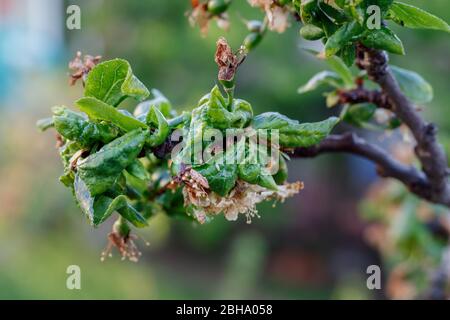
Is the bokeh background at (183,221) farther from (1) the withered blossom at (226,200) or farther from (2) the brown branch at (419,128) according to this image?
(1) the withered blossom at (226,200)

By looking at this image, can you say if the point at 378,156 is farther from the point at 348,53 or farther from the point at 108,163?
the point at 108,163

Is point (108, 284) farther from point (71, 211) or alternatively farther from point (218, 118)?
point (218, 118)

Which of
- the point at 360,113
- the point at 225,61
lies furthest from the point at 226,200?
the point at 360,113

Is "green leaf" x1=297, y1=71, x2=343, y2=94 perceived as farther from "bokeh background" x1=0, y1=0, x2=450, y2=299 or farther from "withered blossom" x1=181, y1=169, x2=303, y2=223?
"bokeh background" x1=0, y1=0, x2=450, y2=299
